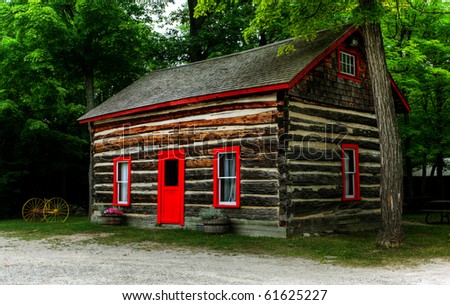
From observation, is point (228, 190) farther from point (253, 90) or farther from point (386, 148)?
point (386, 148)

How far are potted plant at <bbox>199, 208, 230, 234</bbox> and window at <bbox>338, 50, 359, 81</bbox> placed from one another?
19.4 ft

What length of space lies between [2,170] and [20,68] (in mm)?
5044

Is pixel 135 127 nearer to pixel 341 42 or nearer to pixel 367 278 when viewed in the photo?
pixel 341 42

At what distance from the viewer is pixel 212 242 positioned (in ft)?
41.1

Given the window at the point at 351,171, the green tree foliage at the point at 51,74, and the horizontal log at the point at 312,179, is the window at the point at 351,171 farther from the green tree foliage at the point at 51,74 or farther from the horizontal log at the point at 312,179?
the green tree foliage at the point at 51,74

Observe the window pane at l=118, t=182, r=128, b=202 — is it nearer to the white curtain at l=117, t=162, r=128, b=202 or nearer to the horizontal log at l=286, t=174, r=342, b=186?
the white curtain at l=117, t=162, r=128, b=202

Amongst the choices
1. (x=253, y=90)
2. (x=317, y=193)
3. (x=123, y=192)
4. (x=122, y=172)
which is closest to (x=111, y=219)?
(x=123, y=192)

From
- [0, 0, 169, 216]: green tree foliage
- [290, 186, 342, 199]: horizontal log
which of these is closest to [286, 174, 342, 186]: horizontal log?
[290, 186, 342, 199]: horizontal log

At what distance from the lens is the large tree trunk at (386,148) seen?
11.6 m

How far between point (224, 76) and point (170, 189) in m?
4.19

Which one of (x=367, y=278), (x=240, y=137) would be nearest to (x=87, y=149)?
(x=240, y=137)

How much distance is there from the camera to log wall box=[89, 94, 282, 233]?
44.2 feet

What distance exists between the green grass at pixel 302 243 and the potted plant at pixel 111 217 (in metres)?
0.80

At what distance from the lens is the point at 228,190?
14.5 meters
